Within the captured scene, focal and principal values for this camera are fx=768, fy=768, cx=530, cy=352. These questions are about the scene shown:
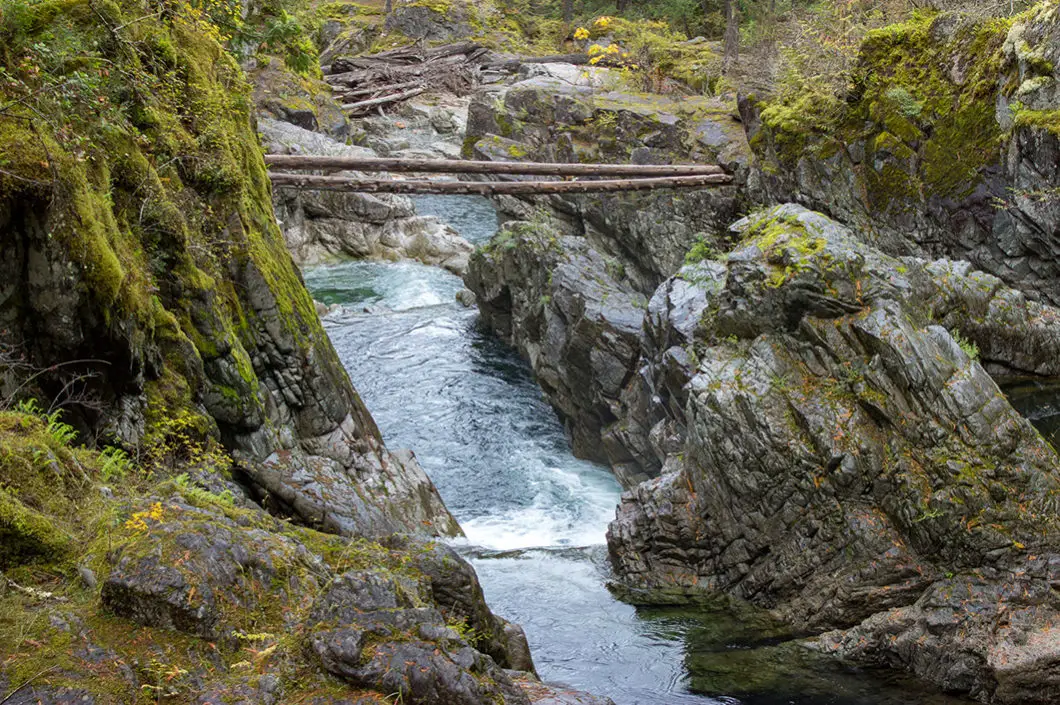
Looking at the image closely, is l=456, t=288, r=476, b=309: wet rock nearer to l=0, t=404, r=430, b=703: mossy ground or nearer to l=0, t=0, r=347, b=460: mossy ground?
l=0, t=0, r=347, b=460: mossy ground

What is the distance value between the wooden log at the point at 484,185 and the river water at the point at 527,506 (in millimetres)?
4901

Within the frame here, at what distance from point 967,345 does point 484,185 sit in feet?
33.8

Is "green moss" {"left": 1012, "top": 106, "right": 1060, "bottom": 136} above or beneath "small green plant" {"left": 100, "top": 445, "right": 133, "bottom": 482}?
above

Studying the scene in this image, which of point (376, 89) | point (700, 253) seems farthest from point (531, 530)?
point (376, 89)

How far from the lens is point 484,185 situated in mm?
17297

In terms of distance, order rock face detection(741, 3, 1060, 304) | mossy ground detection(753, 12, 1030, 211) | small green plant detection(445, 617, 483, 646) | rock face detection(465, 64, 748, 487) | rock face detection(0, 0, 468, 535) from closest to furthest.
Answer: small green plant detection(445, 617, 483, 646) → rock face detection(0, 0, 468, 535) → rock face detection(741, 3, 1060, 304) → mossy ground detection(753, 12, 1030, 211) → rock face detection(465, 64, 748, 487)

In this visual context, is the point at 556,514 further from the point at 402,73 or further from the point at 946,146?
the point at 402,73

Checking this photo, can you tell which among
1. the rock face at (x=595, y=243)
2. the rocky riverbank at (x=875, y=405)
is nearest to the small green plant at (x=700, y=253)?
the rock face at (x=595, y=243)

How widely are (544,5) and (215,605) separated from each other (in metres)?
48.6

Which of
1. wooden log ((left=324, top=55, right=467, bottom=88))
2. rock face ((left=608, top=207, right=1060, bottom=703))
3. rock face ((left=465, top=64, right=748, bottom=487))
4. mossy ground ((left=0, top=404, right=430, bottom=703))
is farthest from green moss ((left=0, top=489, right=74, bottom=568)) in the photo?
wooden log ((left=324, top=55, right=467, bottom=88))

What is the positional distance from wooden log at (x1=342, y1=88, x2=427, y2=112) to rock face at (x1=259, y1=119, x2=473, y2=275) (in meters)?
7.48

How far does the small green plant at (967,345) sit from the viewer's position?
10.0 m

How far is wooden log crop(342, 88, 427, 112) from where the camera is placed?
1357 inches

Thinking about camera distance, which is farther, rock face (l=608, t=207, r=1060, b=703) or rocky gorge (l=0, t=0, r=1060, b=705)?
rock face (l=608, t=207, r=1060, b=703)
